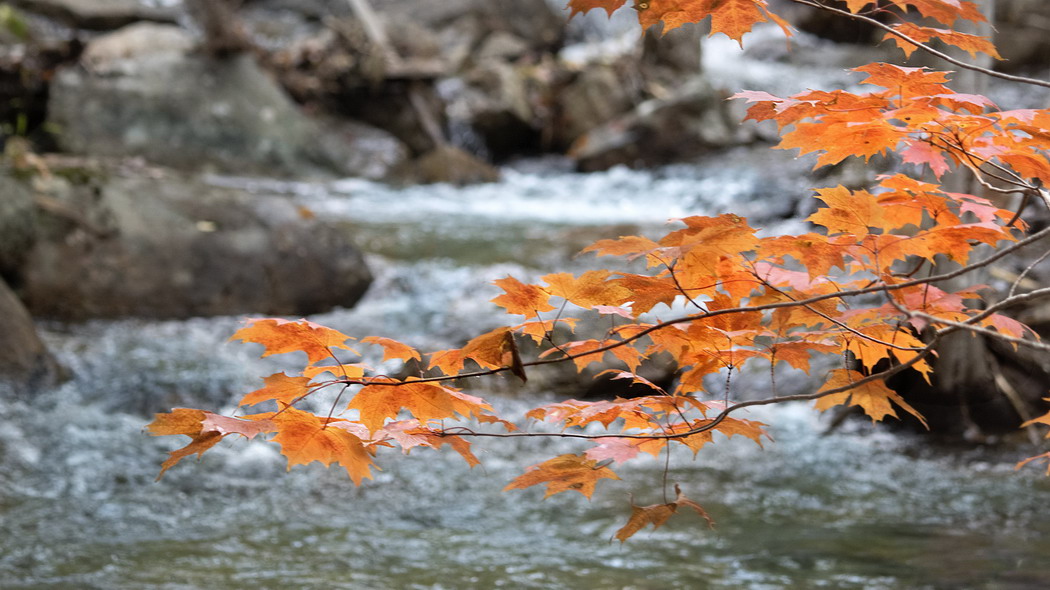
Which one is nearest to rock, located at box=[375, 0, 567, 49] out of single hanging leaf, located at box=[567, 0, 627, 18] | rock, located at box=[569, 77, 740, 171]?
rock, located at box=[569, 77, 740, 171]

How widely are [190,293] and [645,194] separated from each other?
5.36m

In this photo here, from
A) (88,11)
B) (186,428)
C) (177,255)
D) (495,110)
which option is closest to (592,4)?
(186,428)

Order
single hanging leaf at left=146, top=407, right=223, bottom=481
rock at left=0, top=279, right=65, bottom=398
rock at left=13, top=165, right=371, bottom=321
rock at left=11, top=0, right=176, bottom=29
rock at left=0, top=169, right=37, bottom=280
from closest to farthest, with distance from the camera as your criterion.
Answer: single hanging leaf at left=146, top=407, right=223, bottom=481 < rock at left=0, top=279, right=65, bottom=398 < rock at left=0, top=169, right=37, bottom=280 < rock at left=13, top=165, right=371, bottom=321 < rock at left=11, top=0, right=176, bottom=29

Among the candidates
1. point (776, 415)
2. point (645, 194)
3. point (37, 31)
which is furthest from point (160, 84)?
point (776, 415)

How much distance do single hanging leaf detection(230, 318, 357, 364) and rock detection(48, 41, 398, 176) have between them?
27.2 feet

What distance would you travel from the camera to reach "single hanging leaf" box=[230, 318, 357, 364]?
5.18 feet

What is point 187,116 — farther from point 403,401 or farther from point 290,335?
point 403,401

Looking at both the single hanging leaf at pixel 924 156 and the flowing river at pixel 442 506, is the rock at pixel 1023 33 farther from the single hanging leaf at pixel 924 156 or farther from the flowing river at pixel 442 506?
the single hanging leaf at pixel 924 156

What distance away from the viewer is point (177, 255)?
5.50m

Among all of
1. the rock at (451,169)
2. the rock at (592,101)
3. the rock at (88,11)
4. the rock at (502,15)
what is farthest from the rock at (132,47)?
the rock at (592,101)

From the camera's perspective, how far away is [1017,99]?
417 inches

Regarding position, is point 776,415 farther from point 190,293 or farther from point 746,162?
point 746,162

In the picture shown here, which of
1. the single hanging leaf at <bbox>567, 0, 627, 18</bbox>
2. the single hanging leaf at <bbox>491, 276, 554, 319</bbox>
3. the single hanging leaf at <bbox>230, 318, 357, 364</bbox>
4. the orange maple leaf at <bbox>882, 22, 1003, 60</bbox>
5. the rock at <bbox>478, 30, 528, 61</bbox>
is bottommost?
the rock at <bbox>478, 30, 528, 61</bbox>

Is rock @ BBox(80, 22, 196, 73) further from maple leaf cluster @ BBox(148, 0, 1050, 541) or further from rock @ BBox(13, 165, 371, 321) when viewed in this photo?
maple leaf cluster @ BBox(148, 0, 1050, 541)
